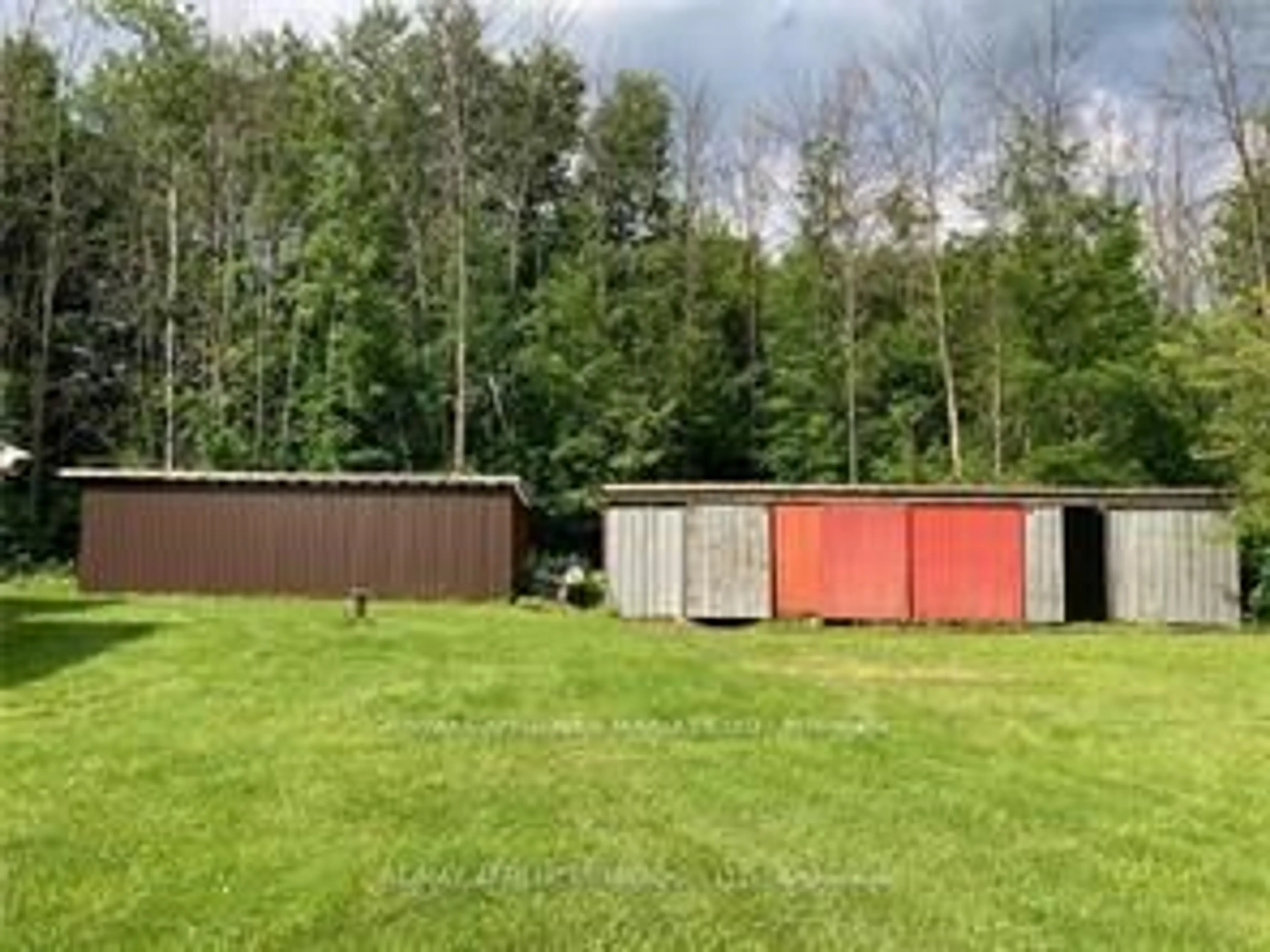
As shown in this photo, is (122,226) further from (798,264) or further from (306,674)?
(306,674)

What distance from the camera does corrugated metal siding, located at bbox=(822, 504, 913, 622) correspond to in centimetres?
2705

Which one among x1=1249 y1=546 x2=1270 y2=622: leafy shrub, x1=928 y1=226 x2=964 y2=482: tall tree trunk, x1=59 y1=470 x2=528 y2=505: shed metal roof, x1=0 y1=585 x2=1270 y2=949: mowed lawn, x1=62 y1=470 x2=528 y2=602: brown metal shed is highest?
x1=928 y1=226 x2=964 y2=482: tall tree trunk

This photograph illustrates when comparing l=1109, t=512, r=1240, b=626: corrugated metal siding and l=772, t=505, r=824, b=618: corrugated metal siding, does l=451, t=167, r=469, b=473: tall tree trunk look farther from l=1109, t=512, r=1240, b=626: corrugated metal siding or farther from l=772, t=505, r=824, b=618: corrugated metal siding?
l=1109, t=512, r=1240, b=626: corrugated metal siding

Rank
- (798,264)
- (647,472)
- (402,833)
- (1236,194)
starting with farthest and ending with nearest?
(798,264) → (647,472) → (1236,194) → (402,833)

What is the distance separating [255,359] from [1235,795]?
110 ft

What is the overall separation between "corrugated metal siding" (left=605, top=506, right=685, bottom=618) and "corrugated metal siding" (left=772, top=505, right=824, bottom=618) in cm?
156

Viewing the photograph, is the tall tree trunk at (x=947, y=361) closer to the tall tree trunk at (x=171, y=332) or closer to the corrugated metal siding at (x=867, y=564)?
the corrugated metal siding at (x=867, y=564)

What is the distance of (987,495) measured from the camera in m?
27.5

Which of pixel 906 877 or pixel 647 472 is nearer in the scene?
pixel 906 877

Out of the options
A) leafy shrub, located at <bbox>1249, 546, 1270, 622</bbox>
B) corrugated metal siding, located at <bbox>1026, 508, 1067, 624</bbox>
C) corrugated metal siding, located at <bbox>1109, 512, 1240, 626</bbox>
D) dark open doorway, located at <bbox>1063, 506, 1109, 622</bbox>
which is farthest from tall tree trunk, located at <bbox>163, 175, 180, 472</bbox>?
leafy shrub, located at <bbox>1249, 546, 1270, 622</bbox>

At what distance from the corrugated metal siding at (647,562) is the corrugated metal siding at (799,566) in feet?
5.13

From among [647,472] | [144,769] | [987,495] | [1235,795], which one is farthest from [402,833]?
[647,472]

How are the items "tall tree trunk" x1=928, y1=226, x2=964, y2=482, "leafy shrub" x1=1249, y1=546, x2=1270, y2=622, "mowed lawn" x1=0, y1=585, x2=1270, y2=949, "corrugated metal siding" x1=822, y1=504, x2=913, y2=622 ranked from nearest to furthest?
1. "mowed lawn" x1=0, y1=585, x2=1270, y2=949
2. "corrugated metal siding" x1=822, y1=504, x2=913, y2=622
3. "leafy shrub" x1=1249, y1=546, x2=1270, y2=622
4. "tall tree trunk" x1=928, y1=226, x2=964, y2=482

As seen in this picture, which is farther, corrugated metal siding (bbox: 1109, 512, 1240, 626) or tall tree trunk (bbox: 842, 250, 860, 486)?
tall tree trunk (bbox: 842, 250, 860, 486)
